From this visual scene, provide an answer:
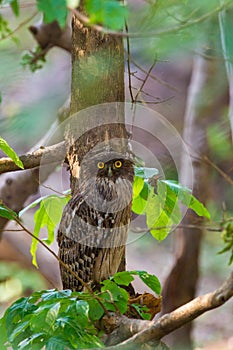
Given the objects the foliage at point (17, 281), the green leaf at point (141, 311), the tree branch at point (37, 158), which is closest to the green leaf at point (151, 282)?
the green leaf at point (141, 311)

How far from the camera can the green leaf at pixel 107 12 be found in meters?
0.75

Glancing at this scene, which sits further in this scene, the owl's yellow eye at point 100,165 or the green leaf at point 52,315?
the owl's yellow eye at point 100,165

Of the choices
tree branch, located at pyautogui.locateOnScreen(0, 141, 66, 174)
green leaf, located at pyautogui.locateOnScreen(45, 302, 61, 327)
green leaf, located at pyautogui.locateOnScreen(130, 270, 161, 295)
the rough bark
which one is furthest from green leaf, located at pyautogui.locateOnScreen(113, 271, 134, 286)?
the rough bark

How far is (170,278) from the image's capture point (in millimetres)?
3963

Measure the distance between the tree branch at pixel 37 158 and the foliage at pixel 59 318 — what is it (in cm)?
43

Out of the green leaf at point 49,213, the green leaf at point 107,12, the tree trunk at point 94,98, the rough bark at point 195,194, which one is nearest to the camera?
the green leaf at point 107,12

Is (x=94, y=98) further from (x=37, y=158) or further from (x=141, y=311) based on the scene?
(x=141, y=311)

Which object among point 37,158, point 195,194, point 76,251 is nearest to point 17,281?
point 195,194

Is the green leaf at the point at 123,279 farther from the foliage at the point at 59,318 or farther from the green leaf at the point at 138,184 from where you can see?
the green leaf at the point at 138,184

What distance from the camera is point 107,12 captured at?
29.7 inches

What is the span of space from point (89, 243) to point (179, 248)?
7.33ft

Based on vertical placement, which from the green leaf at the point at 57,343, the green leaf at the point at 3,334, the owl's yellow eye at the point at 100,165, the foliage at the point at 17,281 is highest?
the owl's yellow eye at the point at 100,165

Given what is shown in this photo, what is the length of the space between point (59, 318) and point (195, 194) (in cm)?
271

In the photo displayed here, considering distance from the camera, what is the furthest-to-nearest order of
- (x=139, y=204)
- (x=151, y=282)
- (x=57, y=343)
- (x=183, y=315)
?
(x=139, y=204)
(x=151, y=282)
(x=57, y=343)
(x=183, y=315)
